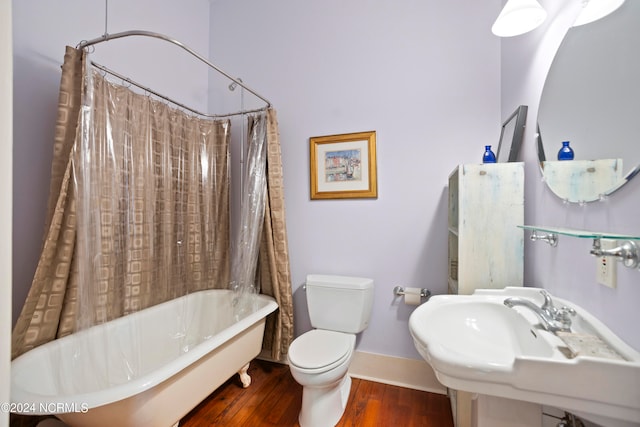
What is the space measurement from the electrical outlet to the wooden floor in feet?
4.08

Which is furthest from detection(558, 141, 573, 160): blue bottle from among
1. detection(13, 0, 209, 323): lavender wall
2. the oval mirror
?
detection(13, 0, 209, 323): lavender wall

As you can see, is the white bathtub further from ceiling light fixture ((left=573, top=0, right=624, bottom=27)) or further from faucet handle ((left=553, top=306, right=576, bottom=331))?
ceiling light fixture ((left=573, top=0, right=624, bottom=27))

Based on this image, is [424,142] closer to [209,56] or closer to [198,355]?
[198,355]

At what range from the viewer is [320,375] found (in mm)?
1440

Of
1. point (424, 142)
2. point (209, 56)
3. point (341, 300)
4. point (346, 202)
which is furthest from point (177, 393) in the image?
point (209, 56)

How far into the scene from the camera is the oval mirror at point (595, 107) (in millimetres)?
760

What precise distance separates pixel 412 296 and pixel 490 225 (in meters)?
0.72

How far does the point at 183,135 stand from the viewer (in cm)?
196

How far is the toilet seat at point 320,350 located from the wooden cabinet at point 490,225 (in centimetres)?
77

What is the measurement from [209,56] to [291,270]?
7.04ft

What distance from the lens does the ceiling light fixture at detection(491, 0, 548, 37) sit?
1.18m

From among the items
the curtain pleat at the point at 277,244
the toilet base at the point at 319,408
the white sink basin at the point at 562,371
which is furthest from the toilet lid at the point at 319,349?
the white sink basin at the point at 562,371

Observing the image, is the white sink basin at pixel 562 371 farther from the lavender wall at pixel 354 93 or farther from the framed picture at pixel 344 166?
the framed picture at pixel 344 166

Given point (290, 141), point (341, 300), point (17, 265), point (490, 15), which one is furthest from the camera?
point (290, 141)
